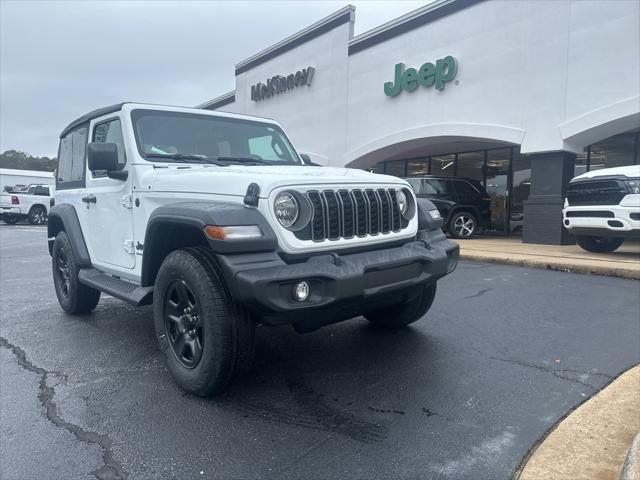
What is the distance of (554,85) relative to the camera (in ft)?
37.1

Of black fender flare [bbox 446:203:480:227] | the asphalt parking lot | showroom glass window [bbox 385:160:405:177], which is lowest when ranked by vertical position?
the asphalt parking lot

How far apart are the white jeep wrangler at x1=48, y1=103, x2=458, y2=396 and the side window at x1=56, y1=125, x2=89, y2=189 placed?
60cm

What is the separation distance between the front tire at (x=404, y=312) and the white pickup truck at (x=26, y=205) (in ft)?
77.1

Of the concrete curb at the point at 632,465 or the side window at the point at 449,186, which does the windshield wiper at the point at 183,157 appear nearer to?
the concrete curb at the point at 632,465

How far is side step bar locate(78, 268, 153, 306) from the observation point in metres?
3.68

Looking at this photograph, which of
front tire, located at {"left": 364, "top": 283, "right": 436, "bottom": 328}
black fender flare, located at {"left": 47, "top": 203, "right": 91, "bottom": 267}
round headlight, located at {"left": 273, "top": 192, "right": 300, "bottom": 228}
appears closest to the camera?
round headlight, located at {"left": 273, "top": 192, "right": 300, "bottom": 228}

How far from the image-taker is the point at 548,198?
11.8 m

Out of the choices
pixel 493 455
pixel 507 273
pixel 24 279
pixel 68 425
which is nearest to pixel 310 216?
pixel 493 455

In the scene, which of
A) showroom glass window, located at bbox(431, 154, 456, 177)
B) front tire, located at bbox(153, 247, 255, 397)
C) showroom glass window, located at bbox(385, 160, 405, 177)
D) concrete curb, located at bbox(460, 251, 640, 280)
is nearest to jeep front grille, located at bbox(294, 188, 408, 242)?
front tire, located at bbox(153, 247, 255, 397)

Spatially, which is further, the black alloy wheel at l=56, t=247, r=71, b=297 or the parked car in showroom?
Answer: the parked car in showroom

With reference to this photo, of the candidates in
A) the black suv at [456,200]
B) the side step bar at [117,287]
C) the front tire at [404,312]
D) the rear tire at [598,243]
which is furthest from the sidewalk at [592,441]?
the black suv at [456,200]

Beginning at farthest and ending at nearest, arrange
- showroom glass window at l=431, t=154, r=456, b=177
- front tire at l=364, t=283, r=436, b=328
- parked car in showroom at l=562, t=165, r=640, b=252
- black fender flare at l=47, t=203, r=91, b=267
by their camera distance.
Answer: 1. showroom glass window at l=431, t=154, r=456, b=177
2. parked car in showroom at l=562, t=165, r=640, b=252
3. black fender flare at l=47, t=203, r=91, b=267
4. front tire at l=364, t=283, r=436, b=328

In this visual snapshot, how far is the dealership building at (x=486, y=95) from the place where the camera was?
1074 centimetres

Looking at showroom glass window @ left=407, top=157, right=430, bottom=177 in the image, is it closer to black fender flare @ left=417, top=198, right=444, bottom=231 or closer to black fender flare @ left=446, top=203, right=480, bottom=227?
black fender flare @ left=446, top=203, right=480, bottom=227
